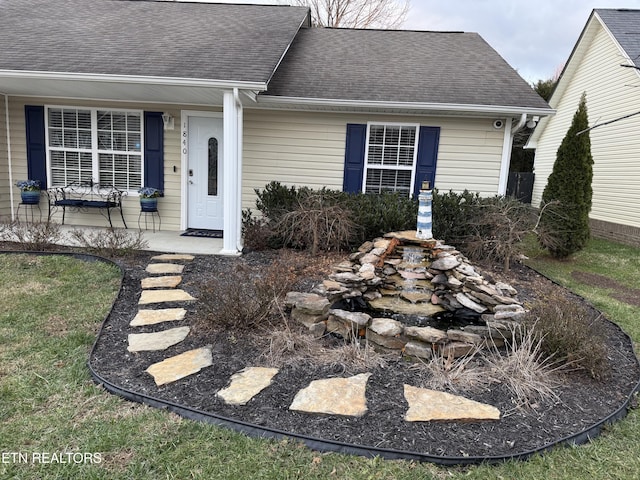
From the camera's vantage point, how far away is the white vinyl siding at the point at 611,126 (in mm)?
Result: 9398

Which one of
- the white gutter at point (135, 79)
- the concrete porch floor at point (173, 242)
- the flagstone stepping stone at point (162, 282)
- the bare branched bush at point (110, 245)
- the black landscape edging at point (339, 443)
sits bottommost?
the black landscape edging at point (339, 443)

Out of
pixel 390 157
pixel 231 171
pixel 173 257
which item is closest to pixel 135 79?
pixel 231 171

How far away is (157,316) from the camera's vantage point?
12.3 feet

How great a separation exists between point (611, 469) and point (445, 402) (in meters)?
0.84

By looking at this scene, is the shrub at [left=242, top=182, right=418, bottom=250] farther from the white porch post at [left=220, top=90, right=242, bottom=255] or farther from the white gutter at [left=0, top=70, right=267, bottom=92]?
the white gutter at [left=0, top=70, right=267, bottom=92]

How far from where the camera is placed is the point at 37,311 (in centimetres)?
371

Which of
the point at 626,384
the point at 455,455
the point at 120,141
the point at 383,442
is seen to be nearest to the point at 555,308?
the point at 626,384

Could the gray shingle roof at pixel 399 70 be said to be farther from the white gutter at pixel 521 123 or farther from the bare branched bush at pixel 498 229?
the bare branched bush at pixel 498 229

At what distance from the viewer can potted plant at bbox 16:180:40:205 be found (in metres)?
7.36

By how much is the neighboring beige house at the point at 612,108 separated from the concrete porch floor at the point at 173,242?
29.3 feet

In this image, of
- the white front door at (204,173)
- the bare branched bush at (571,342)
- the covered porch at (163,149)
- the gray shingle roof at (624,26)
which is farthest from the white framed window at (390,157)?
the gray shingle roof at (624,26)

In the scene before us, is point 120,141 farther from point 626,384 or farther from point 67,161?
point 626,384

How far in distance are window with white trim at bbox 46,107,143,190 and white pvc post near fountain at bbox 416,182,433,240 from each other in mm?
5085

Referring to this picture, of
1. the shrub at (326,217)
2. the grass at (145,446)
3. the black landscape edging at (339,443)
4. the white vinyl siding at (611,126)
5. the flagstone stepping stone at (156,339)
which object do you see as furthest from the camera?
the white vinyl siding at (611,126)
